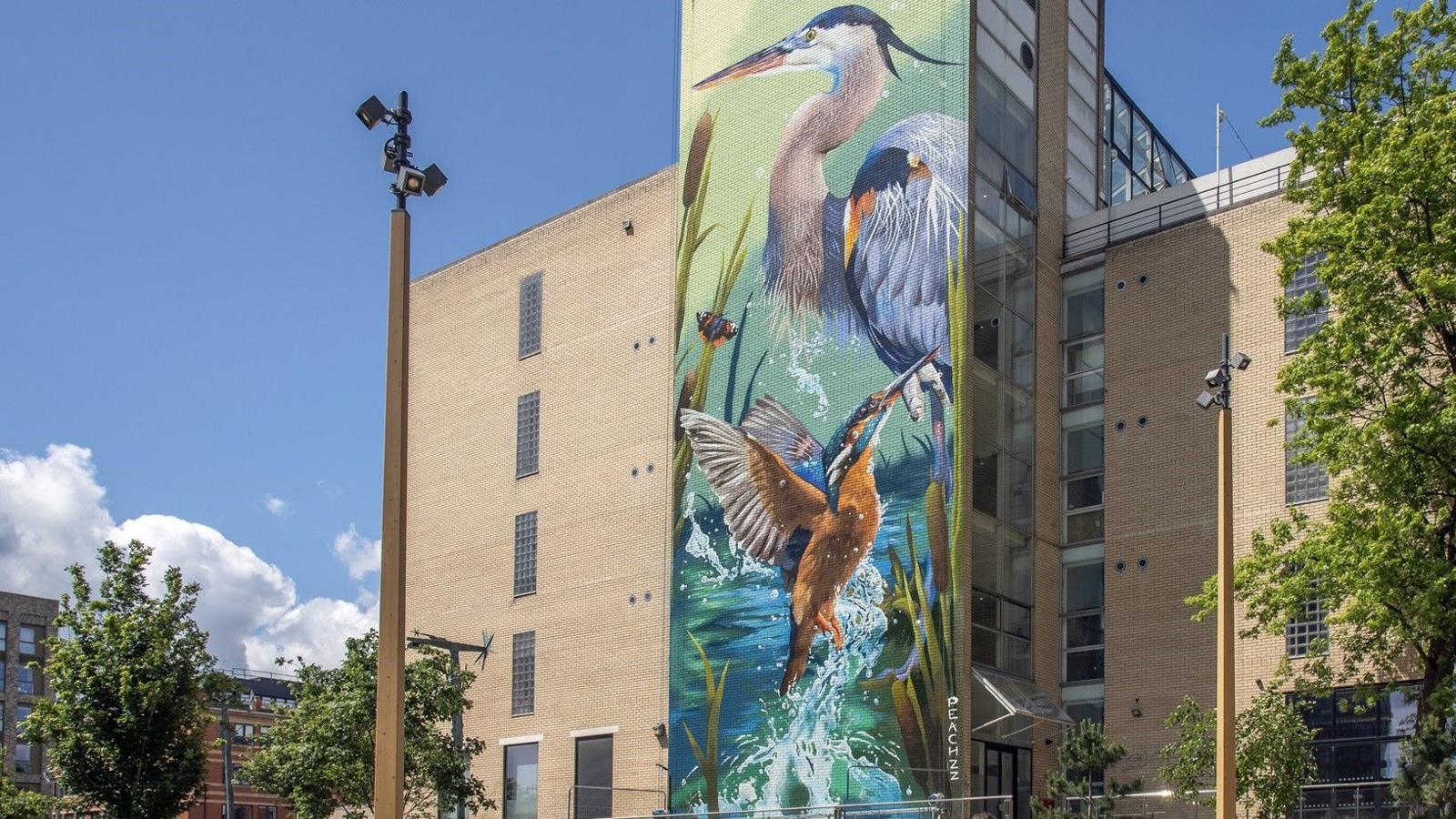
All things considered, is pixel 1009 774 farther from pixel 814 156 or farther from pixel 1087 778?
pixel 814 156

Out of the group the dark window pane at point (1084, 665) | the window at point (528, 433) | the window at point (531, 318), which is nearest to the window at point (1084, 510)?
the dark window pane at point (1084, 665)

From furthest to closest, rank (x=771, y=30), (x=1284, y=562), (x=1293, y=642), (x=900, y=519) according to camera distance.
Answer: (x=771, y=30), (x=900, y=519), (x=1293, y=642), (x=1284, y=562)

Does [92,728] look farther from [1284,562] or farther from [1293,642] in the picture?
[1293,642]

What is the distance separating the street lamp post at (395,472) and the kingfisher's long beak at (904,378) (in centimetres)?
1967

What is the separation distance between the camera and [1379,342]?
26.6 metres

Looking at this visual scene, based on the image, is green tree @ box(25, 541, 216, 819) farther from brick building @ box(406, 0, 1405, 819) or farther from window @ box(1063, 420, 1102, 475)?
window @ box(1063, 420, 1102, 475)

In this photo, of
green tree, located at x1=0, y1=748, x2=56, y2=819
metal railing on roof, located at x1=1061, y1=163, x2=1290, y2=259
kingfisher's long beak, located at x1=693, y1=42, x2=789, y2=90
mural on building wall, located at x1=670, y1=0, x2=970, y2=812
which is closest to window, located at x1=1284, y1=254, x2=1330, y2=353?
metal railing on roof, located at x1=1061, y1=163, x2=1290, y2=259

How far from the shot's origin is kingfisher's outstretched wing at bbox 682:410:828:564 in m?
37.3

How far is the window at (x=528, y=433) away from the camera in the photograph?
152ft

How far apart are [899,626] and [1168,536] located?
6307 millimetres

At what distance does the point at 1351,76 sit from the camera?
28016 millimetres

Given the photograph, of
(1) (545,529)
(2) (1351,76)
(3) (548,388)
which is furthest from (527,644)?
(2) (1351,76)

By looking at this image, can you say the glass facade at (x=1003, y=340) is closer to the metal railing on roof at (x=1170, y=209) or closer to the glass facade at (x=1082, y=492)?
the glass facade at (x=1082, y=492)

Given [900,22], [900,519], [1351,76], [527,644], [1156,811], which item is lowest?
[1156,811]
